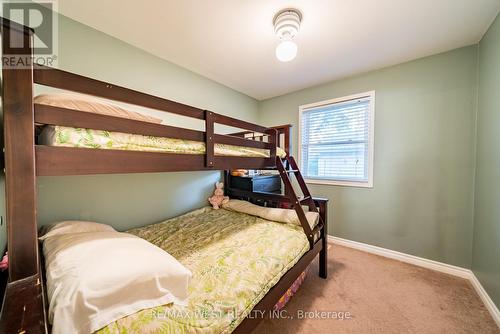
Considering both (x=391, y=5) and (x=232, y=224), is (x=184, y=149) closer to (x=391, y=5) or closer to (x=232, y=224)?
(x=232, y=224)

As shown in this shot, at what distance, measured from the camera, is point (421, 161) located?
2.11 m

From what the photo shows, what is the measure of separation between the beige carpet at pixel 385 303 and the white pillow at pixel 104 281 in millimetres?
974

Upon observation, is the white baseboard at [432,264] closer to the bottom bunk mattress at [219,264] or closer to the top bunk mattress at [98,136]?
the bottom bunk mattress at [219,264]

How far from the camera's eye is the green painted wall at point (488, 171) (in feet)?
4.84

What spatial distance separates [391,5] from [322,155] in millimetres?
1807

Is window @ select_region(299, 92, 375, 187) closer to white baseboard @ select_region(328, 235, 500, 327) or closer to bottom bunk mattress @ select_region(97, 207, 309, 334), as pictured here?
white baseboard @ select_region(328, 235, 500, 327)

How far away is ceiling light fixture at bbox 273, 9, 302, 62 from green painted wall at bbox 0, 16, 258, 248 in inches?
55.9

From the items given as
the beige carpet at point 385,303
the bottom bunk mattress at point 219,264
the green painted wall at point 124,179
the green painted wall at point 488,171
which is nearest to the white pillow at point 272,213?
the bottom bunk mattress at point 219,264

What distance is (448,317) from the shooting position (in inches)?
55.9

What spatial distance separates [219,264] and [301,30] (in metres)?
2.13

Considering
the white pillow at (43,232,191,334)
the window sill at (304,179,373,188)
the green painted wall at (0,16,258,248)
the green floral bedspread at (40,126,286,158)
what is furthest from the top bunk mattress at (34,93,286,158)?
the window sill at (304,179,373,188)

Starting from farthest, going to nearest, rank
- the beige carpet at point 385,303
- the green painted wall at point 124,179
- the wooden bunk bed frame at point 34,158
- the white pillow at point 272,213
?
the white pillow at point 272,213, the green painted wall at point 124,179, the beige carpet at point 385,303, the wooden bunk bed frame at point 34,158

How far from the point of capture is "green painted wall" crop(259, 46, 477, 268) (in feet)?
6.22

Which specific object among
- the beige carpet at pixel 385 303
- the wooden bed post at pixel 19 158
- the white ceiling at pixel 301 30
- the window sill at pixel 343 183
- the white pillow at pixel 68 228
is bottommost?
the beige carpet at pixel 385 303
